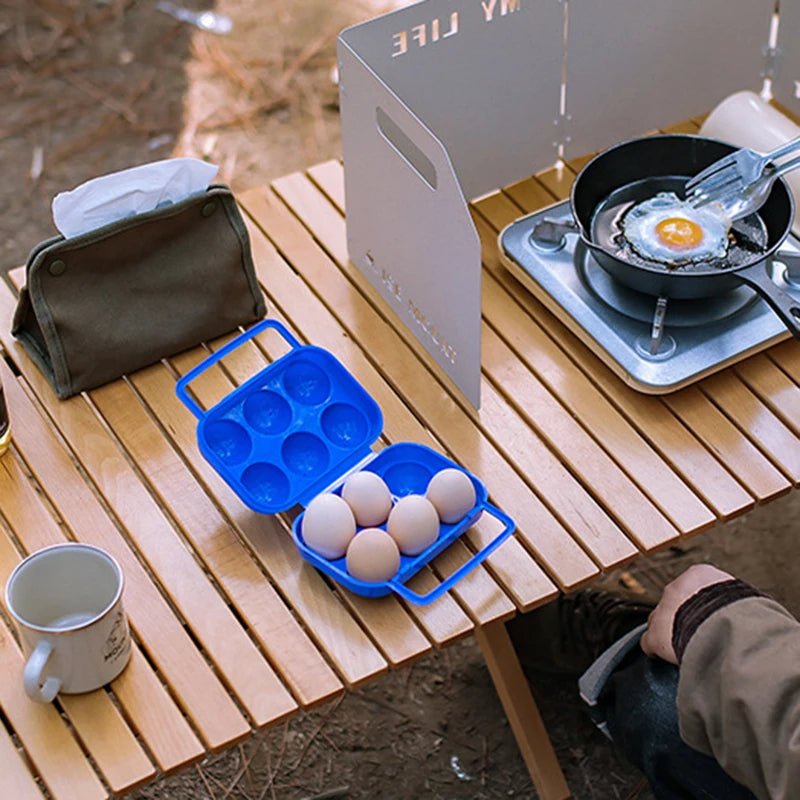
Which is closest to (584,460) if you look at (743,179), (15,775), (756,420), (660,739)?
(756,420)

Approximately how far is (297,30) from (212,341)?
181 cm

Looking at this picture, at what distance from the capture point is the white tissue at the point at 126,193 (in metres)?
1.67

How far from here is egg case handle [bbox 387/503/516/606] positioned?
149cm

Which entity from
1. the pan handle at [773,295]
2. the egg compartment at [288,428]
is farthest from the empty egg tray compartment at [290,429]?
the pan handle at [773,295]

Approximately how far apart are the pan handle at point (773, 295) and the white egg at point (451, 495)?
41 centimetres

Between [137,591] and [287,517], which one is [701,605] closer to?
[287,517]

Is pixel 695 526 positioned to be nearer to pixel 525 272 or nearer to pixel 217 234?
pixel 525 272

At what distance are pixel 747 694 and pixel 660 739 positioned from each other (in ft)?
0.80

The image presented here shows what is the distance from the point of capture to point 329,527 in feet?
4.95

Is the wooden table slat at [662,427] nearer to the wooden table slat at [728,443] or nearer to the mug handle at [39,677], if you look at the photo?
the wooden table slat at [728,443]

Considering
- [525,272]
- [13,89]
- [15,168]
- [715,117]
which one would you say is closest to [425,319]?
[525,272]

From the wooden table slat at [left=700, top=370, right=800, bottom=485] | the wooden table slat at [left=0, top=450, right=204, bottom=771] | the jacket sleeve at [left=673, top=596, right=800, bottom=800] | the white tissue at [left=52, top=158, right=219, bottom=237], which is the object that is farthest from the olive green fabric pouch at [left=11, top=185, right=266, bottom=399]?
the jacket sleeve at [left=673, top=596, right=800, bottom=800]

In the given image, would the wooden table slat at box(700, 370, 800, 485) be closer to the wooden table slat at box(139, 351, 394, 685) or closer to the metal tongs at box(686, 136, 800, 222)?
the metal tongs at box(686, 136, 800, 222)

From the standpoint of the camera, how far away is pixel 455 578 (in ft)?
4.99
